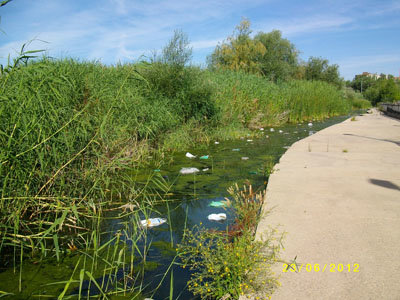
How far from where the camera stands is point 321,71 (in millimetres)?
38594

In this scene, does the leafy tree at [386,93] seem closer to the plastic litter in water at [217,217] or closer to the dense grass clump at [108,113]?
the dense grass clump at [108,113]

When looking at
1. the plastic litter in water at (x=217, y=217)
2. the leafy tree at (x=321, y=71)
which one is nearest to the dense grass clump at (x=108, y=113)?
the plastic litter in water at (x=217, y=217)

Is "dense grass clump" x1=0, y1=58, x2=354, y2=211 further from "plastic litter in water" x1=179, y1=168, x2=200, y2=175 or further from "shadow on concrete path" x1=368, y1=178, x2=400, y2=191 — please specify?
"shadow on concrete path" x1=368, y1=178, x2=400, y2=191

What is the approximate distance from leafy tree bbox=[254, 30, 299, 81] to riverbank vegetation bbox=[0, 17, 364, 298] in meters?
12.4

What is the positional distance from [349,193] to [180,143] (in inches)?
182

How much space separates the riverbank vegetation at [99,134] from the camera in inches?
92.4

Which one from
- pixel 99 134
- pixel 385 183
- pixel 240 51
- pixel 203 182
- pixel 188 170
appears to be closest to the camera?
pixel 99 134

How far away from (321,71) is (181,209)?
1560 inches

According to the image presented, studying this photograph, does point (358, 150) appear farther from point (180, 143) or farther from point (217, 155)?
point (180, 143)

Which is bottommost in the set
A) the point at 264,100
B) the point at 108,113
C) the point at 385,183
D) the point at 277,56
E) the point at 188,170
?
the point at 188,170

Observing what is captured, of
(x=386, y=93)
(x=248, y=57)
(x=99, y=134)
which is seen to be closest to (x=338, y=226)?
(x=99, y=134)

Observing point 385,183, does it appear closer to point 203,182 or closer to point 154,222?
point 203,182

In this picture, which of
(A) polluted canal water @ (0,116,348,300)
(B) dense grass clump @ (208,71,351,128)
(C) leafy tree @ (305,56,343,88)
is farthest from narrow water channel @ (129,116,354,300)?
(C) leafy tree @ (305,56,343,88)

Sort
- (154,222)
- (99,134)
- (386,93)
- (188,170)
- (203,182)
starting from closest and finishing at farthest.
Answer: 1. (154,222)
2. (99,134)
3. (203,182)
4. (188,170)
5. (386,93)
